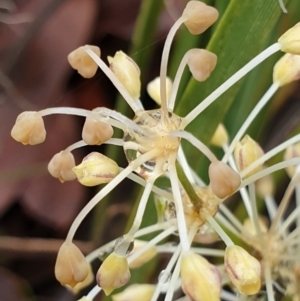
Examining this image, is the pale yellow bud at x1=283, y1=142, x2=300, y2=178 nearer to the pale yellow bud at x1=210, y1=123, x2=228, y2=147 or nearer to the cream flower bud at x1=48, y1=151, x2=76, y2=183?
the pale yellow bud at x1=210, y1=123, x2=228, y2=147

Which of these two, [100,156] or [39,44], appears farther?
[39,44]

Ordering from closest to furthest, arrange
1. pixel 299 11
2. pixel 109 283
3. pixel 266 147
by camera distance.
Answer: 1. pixel 109 283
2. pixel 299 11
3. pixel 266 147

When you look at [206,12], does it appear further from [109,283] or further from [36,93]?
[36,93]

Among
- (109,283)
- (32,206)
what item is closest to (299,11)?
(109,283)

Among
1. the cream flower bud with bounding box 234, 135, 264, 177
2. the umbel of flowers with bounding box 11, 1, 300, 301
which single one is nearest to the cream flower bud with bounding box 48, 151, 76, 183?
the umbel of flowers with bounding box 11, 1, 300, 301

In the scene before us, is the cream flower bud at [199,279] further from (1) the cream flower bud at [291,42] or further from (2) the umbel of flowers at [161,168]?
(1) the cream flower bud at [291,42]

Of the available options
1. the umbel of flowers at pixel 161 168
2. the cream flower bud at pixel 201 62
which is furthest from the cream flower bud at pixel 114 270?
the cream flower bud at pixel 201 62
